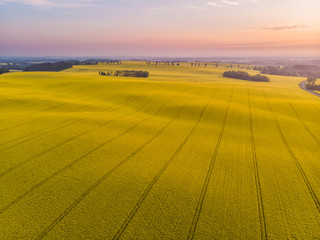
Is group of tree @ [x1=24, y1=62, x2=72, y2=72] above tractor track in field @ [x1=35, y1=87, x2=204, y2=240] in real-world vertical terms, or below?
above

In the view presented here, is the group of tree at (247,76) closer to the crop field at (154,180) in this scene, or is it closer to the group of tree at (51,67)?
the crop field at (154,180)

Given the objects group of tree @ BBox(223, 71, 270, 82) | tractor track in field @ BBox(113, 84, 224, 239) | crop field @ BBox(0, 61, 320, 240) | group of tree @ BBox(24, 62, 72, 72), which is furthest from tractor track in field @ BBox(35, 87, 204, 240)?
group of tree @ BBox(24, 62, 72, 72)

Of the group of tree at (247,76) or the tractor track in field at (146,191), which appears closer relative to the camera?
the tractor track in field at (146,191)

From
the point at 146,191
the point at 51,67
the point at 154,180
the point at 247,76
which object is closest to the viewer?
the point at 146,191

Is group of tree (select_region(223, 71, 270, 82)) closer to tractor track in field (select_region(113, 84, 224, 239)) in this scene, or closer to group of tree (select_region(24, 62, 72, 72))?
tractor track in field (select_region(113, 84, 224, 239))

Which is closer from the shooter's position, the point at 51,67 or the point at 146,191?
the point at 146,191

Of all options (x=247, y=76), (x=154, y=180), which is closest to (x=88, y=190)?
(x=154, y=180)

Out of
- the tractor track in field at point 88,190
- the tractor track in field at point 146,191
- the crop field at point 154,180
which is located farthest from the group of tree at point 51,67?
the tractor track in field at point 146,191

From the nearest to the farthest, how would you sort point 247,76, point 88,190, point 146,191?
point 88,190
point 146,191
point 247,76

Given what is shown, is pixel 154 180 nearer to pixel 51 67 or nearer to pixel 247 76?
pixel 247 76

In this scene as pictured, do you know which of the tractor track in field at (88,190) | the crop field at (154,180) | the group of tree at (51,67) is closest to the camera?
the tractor track in field at (88,190)

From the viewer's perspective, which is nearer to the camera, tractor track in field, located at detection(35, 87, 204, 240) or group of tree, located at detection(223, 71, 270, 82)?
tractor track in field, located at detection(35, 87, 204, 240)

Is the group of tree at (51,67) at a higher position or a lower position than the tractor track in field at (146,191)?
higher
